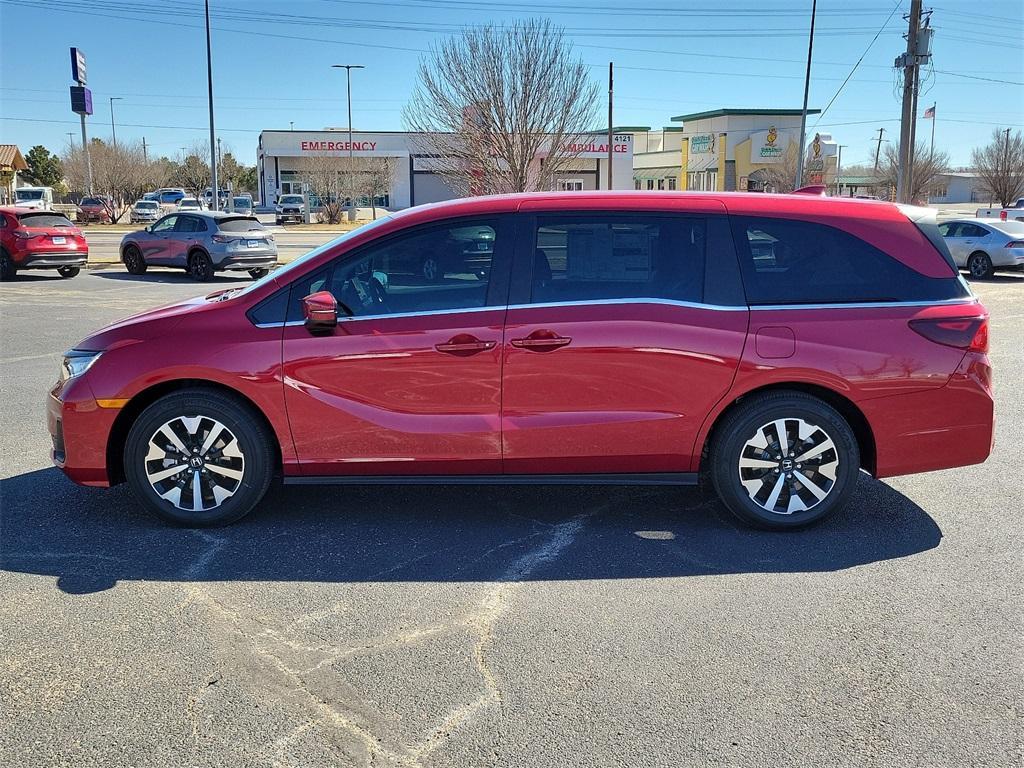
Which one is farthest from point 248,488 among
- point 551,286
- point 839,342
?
point 839,342

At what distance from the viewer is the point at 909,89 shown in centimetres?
2278

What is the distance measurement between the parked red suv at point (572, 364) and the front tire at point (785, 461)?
1 cm

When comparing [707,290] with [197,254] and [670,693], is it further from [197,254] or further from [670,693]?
[197,254]

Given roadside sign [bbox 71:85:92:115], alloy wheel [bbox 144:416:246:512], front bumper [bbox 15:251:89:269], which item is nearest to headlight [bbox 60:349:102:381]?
alloy wheel [bbox 144:416:246:512]

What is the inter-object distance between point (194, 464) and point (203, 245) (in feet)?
56.3

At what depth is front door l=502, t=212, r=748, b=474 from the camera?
186 inches

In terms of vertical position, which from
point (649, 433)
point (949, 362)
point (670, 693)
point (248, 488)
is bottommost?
point (670, 693)

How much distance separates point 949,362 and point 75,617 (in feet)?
14.5

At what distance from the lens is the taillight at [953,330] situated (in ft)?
15.8

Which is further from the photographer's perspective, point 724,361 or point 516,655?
point 724,361

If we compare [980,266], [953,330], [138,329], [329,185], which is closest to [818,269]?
[953,330]

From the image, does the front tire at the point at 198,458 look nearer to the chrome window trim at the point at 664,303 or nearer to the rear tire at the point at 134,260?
the chrome window trim at the point at 664,303

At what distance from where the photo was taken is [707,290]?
4.82 metres

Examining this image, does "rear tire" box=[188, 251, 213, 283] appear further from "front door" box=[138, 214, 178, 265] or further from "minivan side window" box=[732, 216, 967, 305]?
"minivan side window" box=[732, 216, 967, 305]
